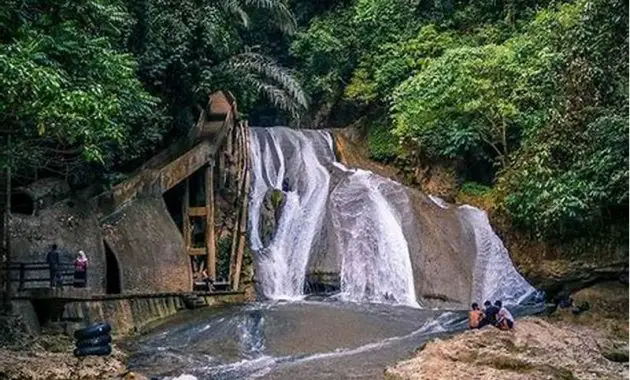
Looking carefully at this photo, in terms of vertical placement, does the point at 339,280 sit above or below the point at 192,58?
below

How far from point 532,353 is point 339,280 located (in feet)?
33.3

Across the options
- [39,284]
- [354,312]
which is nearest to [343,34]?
[354,312]

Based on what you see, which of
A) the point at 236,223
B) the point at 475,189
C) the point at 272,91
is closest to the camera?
the point at 236,223

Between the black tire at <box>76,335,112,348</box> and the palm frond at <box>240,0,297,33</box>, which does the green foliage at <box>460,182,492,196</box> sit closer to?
the palm frond at <box>240,0,297,33</box>

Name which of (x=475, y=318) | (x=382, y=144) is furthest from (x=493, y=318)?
(x=382, y=144)

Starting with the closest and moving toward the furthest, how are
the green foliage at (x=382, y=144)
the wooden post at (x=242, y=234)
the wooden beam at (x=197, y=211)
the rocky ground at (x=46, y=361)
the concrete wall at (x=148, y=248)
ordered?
the rocky ground at (x=46, y=361), the concrete wall at (x=148, y=248), the wooden post at (x=242, y=234), the wooden beam at (x=197, y=211), the green foliage at (x=382, y=144)

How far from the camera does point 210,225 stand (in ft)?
77.6

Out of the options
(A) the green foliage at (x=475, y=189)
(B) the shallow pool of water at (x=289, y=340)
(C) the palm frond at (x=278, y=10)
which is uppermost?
(C) the palm frond at (x=278, y=10)

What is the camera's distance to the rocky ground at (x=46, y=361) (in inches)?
494

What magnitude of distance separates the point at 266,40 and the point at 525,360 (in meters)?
31.1

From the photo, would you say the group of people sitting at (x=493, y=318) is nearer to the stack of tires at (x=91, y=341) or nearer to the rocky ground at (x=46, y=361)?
the rocky ground at (x=46, y=361)

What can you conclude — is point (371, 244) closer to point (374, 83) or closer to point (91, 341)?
point (374, 83)

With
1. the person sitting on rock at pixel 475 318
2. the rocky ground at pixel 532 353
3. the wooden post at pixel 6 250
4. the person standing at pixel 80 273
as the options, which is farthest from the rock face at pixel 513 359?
the wooden post at pixel 6 250

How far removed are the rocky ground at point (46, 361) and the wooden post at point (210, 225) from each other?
8145mm
